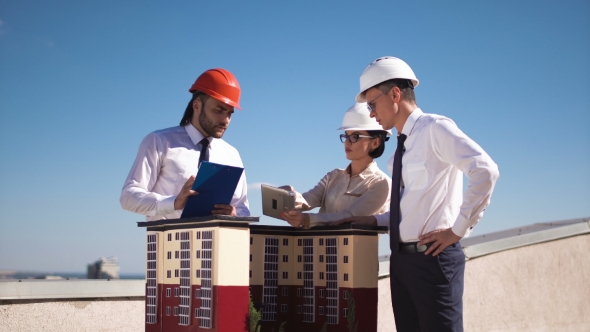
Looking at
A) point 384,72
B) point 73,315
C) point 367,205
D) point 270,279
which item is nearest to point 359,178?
point 367,205

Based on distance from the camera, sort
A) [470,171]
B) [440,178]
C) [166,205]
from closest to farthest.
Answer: [470,171], [440,178], [166,205]

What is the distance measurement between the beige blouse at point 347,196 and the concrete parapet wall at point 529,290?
2.41 meters

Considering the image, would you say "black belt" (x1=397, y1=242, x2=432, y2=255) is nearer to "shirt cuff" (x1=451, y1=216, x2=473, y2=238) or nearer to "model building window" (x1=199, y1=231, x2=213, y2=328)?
"shirt cuff" (x1=451, y1=216, x2=473, y2=238)

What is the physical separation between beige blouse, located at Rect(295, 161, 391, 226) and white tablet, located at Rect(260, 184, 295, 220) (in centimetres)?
18

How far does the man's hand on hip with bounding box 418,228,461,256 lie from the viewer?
12.3 feet

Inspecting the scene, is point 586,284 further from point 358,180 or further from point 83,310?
→ point 83,310

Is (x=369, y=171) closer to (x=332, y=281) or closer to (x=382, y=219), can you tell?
(x=382, y=219)

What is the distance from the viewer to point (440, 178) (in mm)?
3904

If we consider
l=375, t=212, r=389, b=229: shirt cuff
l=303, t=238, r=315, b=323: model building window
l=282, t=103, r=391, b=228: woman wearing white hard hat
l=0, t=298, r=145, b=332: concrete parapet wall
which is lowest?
l=0, t=298, r=145, b=332: concrete parapet wall

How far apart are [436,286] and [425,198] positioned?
1.62 feet

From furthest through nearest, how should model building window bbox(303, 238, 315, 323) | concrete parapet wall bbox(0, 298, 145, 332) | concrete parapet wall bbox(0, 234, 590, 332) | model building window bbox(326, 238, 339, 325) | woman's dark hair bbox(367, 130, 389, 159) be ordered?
concrete parapet wall bbox(0, 234, 590, 332) → concrete parapet wall bbox(0, 298, 145, 332) → woman's dark hair bbox(367, 130, 389, 159) → model building window bbox(303, 238, 315, 323) → model building window bbox(326, 238, 339, 325)

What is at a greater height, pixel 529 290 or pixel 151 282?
pixel 151 282

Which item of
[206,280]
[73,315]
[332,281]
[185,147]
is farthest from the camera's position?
[73,315]

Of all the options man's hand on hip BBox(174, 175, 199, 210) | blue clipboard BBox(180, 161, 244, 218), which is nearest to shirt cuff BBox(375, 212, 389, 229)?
blue clipboard BBox(180, 161, 244, 218)
